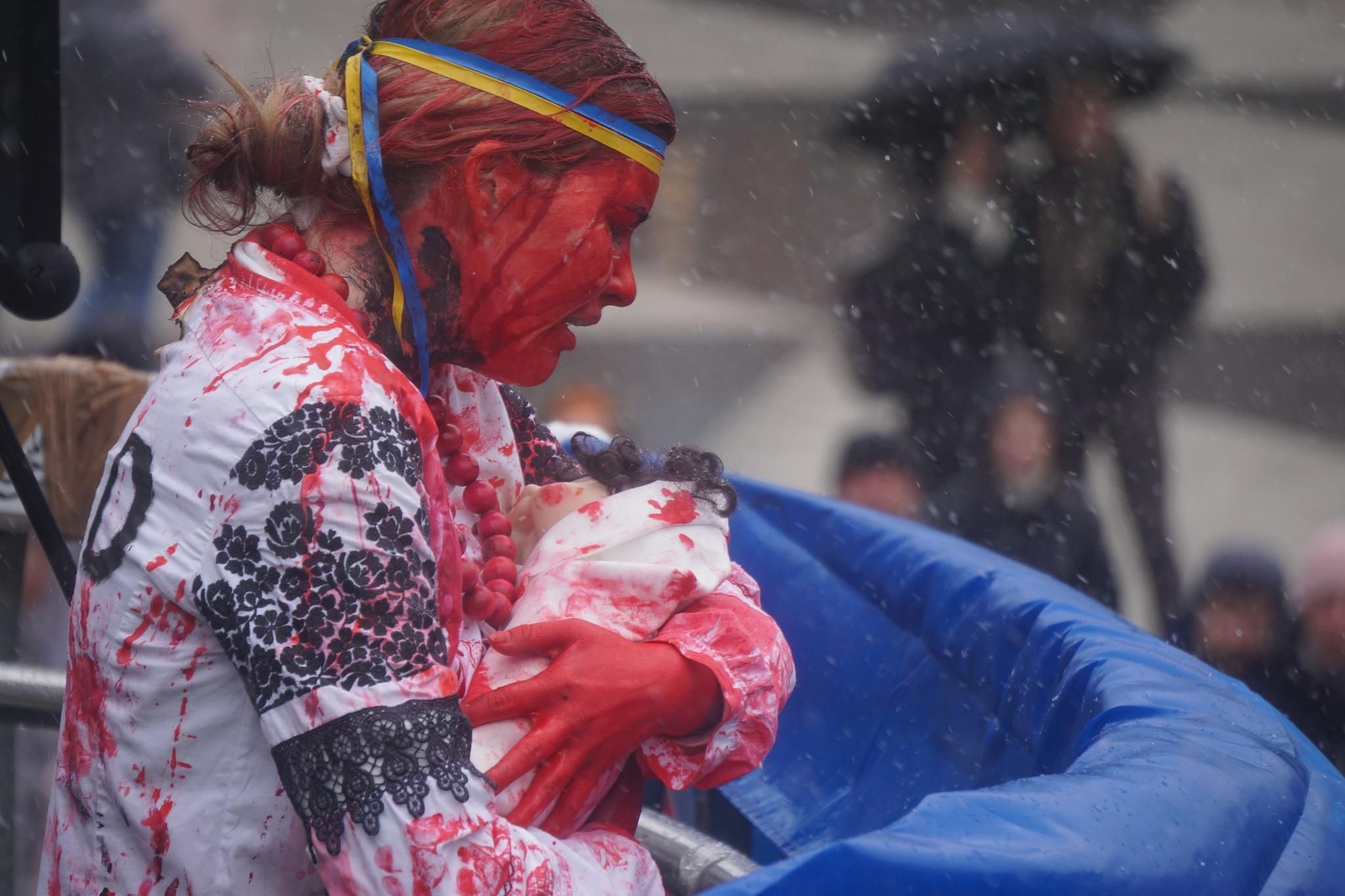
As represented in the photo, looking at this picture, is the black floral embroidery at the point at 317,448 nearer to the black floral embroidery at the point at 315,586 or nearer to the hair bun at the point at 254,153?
A: the black floral embroidery at the point at 315,586

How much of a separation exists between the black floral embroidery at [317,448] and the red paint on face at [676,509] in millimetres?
416

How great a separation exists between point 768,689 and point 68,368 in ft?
5.82

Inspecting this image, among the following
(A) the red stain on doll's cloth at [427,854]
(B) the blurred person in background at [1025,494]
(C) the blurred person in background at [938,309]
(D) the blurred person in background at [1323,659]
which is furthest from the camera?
(C) the blurred person in background at [938,309]

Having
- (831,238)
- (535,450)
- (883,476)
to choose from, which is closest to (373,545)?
(535,450)

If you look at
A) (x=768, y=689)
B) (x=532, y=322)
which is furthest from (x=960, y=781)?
(x=532, y=322)

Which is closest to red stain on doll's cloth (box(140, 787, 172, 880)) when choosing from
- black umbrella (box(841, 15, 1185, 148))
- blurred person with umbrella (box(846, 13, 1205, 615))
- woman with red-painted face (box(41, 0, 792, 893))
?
woman with red-painted face (box(41, 0, 792, 893))

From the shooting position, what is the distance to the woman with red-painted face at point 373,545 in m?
1.07

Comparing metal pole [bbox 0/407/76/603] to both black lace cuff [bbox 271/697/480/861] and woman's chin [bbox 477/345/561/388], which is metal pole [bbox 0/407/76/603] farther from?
black lace cuff [bbox 271/697/480/861]

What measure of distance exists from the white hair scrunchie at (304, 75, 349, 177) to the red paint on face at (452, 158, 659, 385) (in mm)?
134

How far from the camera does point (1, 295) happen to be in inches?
70.0

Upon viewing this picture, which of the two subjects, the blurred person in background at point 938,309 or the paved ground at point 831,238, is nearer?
the blurred person in background at point 938,309

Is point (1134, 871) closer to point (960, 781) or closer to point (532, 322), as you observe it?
point (532, 322)

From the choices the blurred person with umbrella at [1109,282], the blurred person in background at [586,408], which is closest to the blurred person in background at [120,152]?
the blurred person in background at [586,408]

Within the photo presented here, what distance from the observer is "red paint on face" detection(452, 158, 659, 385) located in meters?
1.33
